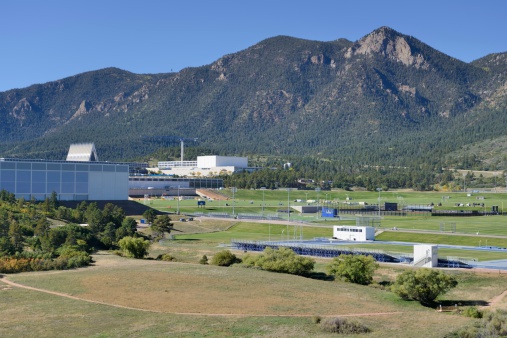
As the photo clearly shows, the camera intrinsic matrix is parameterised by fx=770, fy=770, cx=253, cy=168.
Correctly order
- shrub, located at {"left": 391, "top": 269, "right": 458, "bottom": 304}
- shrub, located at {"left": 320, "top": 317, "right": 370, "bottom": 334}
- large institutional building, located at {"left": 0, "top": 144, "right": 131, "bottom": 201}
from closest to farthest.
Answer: shrub, located at {"left": 320, "top": 317, "right": 370, "bottom": 334}
shrub, located at {"left": 391, "top": 269, "right": 458, "bottom": 304}
large institutional building, located at {"left": 0, "top": 144, "right": 131, "bottom": 201}

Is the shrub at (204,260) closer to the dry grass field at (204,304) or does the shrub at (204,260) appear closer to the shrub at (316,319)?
the dry grass field at (204,304)

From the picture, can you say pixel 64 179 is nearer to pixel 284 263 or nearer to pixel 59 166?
pixel 59 166

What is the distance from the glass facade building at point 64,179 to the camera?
146 metres

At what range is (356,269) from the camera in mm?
75500

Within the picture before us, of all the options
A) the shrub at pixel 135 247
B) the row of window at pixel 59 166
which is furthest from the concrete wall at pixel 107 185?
the shrub at pixel 135 247

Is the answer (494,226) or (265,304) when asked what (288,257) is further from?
(494,226)

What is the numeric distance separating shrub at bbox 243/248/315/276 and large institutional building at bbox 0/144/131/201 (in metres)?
76.8

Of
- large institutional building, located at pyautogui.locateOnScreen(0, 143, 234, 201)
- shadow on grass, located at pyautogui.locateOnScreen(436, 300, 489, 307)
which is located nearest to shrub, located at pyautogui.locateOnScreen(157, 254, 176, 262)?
shadow on grass, located at pyautogui.locateOnScreen(436, 300, 489, 307)

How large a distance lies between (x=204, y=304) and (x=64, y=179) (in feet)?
319

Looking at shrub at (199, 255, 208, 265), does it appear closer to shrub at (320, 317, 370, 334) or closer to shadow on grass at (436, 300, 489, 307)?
shadow on grass at (436, 300, 489, 307)

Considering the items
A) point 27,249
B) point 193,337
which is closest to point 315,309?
point 193,337

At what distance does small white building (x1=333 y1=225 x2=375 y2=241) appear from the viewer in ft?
364

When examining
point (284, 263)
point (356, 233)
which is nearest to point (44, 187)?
point (356, 233)

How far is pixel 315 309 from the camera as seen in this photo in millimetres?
60000
